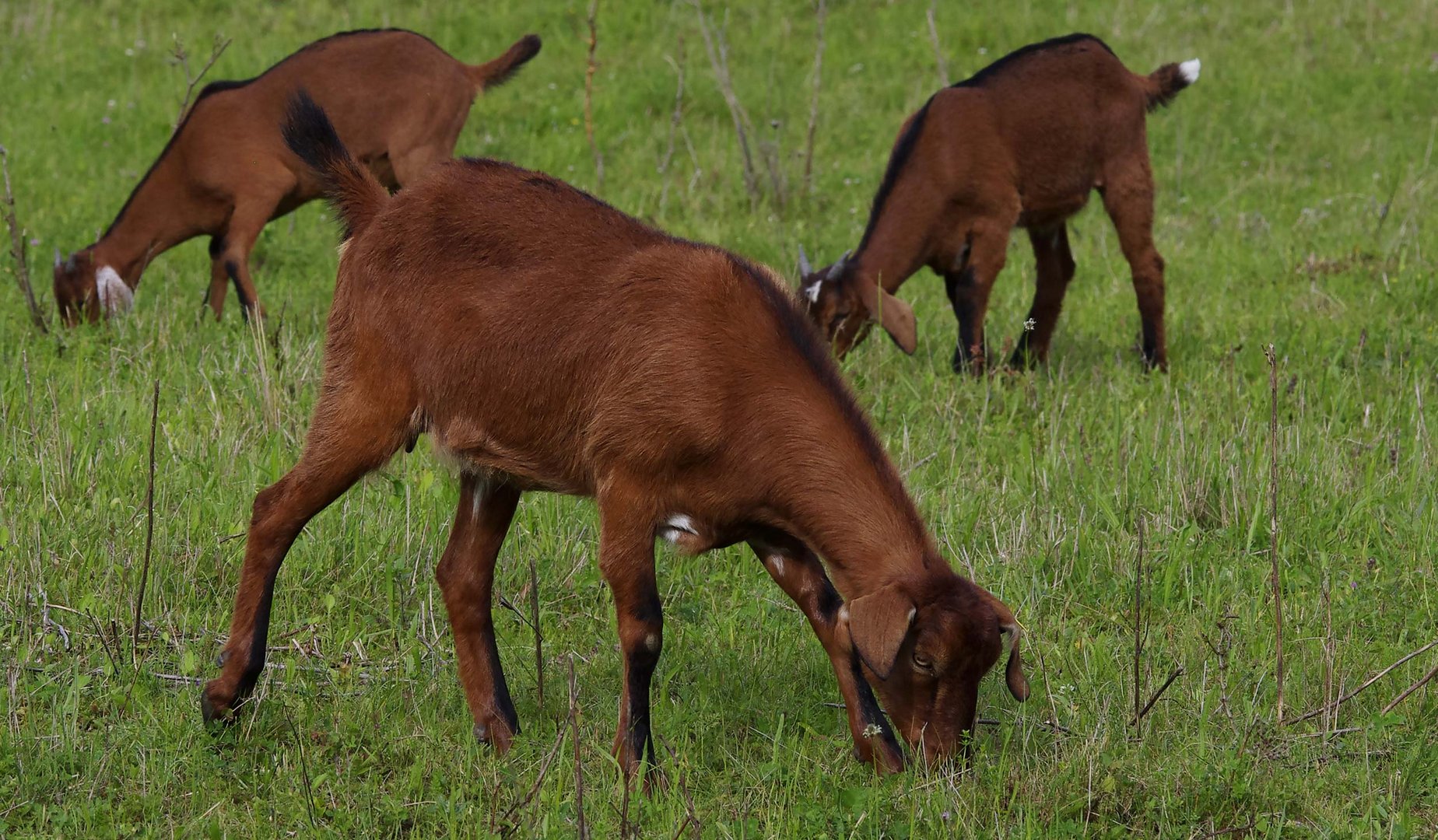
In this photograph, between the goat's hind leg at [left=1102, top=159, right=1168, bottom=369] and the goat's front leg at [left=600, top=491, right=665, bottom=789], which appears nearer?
the goat's front leg at [left=600, top=491, right=665, bottom=789]

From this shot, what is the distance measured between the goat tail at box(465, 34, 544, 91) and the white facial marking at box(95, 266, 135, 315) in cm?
264

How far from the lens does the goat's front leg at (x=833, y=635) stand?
4273mm

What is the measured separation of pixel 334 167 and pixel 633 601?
1638 millimetres

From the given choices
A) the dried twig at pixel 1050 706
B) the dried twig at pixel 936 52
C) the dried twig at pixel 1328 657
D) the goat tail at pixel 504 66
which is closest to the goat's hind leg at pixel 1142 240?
the dried twig at pixel 936 52

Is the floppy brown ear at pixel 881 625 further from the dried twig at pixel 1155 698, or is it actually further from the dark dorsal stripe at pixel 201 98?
the dark dorsal stripe at pixel 201 98

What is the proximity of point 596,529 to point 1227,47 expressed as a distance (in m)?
10.4

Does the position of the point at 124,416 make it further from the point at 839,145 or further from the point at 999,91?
the point at 839,145

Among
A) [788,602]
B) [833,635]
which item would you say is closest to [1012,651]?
[833,635]

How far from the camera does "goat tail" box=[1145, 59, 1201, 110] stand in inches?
356

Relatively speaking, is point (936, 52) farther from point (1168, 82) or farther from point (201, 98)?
point (201, 98)

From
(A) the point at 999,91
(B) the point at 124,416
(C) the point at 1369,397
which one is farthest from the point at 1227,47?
(B) the point at 124,416

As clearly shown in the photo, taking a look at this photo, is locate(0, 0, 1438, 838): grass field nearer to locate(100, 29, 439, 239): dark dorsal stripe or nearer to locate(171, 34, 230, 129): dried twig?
locate(100, 29, 439, 239): dark dorsal stripe

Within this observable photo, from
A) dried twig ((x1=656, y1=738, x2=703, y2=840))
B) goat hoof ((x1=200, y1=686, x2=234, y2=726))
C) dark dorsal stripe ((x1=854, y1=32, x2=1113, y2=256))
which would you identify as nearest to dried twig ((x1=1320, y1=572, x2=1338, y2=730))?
dried twig ((x1=656, y1=738, x2=703, y2=840))

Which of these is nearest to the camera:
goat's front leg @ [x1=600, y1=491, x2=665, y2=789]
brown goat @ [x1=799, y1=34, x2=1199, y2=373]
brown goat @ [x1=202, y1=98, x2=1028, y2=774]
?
brown goat @ [x1=202, y1=98, x2=1028, y2=774]
